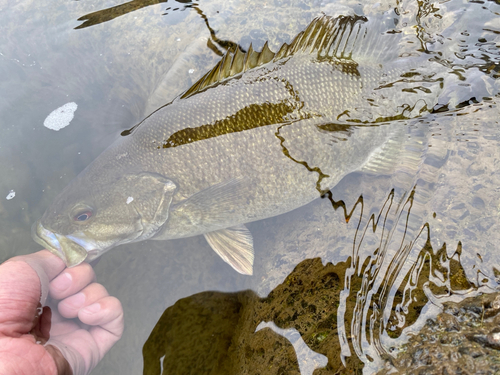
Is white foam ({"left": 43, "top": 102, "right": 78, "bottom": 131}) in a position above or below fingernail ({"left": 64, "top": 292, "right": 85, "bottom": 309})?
above

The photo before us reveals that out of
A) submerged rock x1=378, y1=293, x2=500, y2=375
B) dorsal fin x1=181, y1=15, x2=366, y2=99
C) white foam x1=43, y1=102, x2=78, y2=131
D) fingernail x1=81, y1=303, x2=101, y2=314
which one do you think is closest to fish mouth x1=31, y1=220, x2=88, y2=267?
fingernail x1=81, y1=303, x2=101, y2=314

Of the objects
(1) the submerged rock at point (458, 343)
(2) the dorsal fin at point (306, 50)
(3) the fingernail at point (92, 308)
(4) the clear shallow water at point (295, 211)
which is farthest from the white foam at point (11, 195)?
(1) the submerged rock at point (458, 343)

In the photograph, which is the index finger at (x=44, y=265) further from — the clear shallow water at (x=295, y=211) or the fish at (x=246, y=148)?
Result: the clear shallow water at (x=295, y=211)

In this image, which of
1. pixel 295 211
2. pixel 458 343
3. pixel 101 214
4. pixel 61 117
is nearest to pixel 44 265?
pixel 101 214

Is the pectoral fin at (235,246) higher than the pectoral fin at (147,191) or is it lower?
lower

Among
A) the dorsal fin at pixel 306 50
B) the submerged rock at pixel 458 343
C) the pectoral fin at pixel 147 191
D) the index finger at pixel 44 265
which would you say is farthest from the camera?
the dorsal fin at pixel 306 50

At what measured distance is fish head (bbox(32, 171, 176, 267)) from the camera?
8.11ft

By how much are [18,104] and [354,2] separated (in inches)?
154

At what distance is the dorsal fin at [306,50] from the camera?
274cm

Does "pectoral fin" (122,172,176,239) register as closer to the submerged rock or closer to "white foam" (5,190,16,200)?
"white foam" (5,190,16,200)

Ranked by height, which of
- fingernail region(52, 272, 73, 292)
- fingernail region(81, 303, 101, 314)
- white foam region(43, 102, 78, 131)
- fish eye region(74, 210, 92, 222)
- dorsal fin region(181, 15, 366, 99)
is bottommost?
fingernail region(81, 303, 101, 314)

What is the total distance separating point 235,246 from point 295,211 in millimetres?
666

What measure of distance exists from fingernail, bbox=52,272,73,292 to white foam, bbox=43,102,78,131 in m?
1.73

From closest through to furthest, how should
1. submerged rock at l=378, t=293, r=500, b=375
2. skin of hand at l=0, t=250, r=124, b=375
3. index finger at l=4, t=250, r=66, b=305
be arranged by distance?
submerged rock at l=378, t=293, r=500, b=375 → skin of hand at l=0, t=250, r=124, b=375 → index finger at l=4, t=250, r=66, b=305
